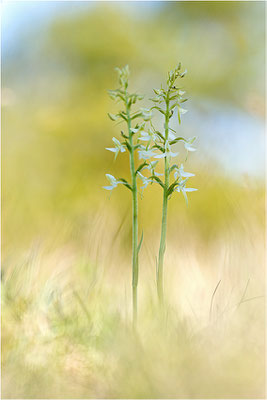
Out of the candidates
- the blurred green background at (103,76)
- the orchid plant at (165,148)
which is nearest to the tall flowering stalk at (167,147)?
the orchid plant at (165,148)

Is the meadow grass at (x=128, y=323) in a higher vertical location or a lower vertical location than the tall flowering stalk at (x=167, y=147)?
lower

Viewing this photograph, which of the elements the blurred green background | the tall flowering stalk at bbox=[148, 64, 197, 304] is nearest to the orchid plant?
the tall flowering stalk at bbox=[148, 64, 197, 304]

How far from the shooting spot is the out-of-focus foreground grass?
0.34 metres

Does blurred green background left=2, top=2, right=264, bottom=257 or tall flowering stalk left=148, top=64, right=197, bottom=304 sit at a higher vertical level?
blurred green background left=2, top=2, right=264, bottom=257

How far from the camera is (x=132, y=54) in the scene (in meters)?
1.26

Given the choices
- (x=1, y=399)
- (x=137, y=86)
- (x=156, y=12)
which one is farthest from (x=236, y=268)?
(x=156, y=12)

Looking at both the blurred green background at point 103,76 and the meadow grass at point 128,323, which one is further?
the blurred green background at point 103,76

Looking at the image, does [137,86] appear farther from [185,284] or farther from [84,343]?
[84,343]

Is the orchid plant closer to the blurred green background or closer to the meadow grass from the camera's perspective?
the meadow grass

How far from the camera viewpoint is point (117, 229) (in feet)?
1.84

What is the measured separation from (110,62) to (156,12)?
235 mm

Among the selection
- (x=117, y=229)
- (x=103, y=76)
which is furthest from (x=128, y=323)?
(x=103, y=76)

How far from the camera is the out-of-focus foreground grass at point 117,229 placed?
0.34 metres

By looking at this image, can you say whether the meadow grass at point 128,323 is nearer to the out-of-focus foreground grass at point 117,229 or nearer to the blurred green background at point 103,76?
the out-of-focus foreground grass at point 117,229
